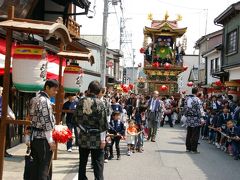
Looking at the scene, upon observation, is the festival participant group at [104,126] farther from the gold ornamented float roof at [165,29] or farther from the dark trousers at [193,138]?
the gold ornamented float roof at [165,29]

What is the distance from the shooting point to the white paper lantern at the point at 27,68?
631cm

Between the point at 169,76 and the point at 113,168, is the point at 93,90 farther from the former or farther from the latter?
the point at 169,76

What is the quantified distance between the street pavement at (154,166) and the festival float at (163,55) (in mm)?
18070

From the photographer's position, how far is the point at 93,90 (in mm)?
6625

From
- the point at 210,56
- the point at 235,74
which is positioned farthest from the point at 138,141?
the point at 210,56

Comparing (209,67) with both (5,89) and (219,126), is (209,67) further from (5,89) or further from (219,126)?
(5,89)

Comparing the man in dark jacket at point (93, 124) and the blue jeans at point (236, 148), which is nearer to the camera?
the man in dark jacket at point (93, 124)

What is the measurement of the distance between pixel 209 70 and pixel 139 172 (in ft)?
96.2

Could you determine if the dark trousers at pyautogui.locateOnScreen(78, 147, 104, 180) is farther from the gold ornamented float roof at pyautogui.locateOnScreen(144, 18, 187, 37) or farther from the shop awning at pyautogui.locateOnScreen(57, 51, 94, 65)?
the gold ornamented float roof at pyautogui.locateOnScreen(144, 18, 187, 37)

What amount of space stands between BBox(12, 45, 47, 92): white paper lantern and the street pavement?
2.41 metres

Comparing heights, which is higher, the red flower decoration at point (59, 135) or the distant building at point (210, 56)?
the distant building at point (210, 56)

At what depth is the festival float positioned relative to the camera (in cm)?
3080

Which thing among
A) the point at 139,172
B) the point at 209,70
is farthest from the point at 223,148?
the point at 209,70

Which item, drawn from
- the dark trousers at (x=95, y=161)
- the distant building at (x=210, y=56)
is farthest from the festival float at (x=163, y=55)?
the dark trousers at (x=95, y=161)
